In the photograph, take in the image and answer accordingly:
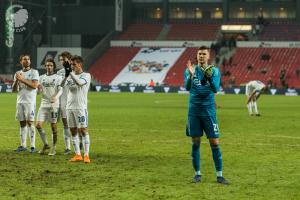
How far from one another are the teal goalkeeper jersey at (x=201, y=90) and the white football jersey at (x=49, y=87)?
17.7 ft

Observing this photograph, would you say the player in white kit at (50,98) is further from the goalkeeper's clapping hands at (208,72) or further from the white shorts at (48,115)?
the goalkeeper's clapping hands at (208,72)

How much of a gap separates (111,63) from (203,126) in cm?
7180

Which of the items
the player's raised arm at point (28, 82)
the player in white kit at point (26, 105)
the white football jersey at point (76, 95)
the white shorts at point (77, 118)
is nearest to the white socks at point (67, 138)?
the player in white kit at point (26, 105)

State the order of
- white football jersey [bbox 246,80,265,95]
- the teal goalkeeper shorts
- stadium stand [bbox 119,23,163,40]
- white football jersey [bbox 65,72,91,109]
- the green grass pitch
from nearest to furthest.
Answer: the green grass pitch < the teal goalkeeper shorts < white football jersey [bbox 65,72,91,109] < white football jersey [bbox 246,80,265,95] < stadium stand [bbox 119,23,163,40]

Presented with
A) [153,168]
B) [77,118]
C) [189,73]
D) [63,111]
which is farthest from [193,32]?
[189,73]

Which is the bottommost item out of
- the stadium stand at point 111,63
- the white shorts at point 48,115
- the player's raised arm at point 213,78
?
the stadium stand at point 111,63

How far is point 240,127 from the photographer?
26.7 metres

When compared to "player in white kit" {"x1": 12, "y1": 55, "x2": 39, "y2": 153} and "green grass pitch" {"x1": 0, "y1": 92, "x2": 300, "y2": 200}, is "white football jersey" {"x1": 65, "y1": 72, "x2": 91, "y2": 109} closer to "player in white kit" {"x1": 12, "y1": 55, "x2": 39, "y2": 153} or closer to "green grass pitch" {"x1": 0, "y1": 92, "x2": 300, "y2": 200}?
"green grass pitch" {"x1": 0, "y1": 92, "x2": 300, "y2": 200}

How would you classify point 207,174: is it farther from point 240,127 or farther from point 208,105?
point 240,127

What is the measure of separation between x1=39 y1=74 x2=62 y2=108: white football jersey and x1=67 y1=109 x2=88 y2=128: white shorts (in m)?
1.64

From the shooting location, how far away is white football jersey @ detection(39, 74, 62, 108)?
1725 cm

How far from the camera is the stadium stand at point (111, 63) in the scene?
81.1 m

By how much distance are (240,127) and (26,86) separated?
37.3 feet

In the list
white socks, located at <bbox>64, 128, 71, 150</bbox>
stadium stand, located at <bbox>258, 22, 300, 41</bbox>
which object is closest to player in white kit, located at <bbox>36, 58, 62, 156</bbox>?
white socks, located at <bbox>64, 128, 71, 150</bbox>
